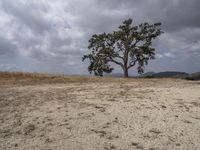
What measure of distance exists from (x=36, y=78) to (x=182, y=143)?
19649mm

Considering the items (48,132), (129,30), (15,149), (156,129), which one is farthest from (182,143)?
(129,30)

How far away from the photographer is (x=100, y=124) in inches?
347

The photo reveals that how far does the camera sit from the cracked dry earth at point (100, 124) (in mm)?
7277

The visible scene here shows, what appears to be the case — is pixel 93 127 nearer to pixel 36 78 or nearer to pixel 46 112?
pixel 46 112

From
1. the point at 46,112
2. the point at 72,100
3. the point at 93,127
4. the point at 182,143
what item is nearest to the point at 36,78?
the point at 72,100

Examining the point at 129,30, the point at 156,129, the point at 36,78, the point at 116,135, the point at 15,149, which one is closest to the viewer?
the point at 15,149

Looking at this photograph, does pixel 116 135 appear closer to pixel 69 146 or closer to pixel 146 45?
pixel 69 146

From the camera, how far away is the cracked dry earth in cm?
728

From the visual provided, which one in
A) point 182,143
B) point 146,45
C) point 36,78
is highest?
point 146,45

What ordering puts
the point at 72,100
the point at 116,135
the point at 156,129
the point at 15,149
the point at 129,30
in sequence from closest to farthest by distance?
the point at 15,149 → the point at 116,135 → the point at 156,129 → the point at 72,100 → the point at 129,30

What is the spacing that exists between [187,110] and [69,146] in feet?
17.0

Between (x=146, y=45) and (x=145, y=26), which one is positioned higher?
(x=145, y=26)

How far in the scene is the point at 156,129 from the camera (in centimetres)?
841

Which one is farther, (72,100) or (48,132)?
(72,100)
